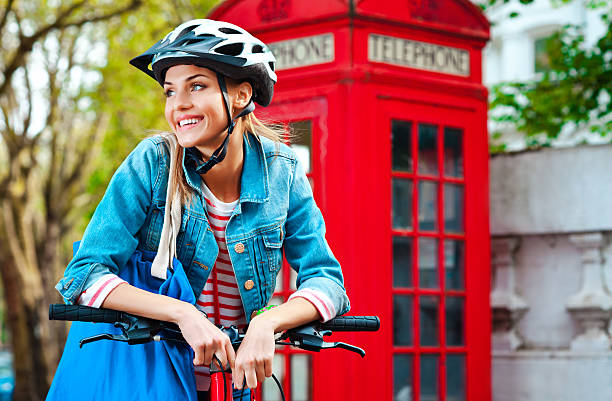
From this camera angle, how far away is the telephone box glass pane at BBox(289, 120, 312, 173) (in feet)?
15.8

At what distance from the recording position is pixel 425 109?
16.1 ft

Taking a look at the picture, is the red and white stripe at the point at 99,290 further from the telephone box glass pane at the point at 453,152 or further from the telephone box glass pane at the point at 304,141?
the telephone box glass pane at the point at 453,152

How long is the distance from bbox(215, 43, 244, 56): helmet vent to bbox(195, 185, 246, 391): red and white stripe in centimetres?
37

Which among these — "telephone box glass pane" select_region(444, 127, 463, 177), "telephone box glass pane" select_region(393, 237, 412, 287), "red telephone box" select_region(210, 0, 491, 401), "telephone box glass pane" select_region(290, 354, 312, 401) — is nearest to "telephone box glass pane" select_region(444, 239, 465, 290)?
"red telephone box" select_region(210, 0, 491, 401)

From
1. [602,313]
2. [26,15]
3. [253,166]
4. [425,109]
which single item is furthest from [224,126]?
[26,15]

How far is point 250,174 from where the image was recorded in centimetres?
243

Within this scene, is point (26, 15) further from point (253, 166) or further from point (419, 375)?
point (253, 166)

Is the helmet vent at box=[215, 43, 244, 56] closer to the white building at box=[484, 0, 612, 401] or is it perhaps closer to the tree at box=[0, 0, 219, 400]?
the white building at box=[484, 0, 612, 401]

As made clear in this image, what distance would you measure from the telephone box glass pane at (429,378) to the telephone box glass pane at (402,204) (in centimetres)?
75

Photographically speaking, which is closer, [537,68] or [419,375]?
[419,375]

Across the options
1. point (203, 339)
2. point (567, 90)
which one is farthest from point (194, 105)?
point (567, 90)

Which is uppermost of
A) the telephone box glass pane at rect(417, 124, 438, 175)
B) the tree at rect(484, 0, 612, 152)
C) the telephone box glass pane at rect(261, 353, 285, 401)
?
the tree at rect(484, 0, 612, 152)

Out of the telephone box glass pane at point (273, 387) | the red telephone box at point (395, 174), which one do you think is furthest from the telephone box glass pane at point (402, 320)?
the telephone box glass pane at point (273, 387)

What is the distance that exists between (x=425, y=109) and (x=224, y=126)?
108 inches
